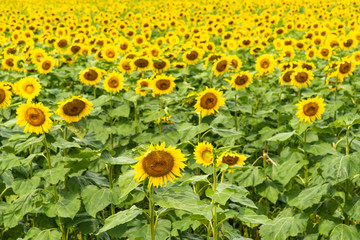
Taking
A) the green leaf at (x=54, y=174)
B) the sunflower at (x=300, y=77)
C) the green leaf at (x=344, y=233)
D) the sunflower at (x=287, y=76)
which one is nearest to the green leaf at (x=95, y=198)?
the green leaf at (x=54, y=174)

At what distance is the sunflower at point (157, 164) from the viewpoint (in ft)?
7.63

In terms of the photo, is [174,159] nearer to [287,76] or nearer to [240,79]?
[240,79]

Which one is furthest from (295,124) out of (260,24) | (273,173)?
(260,24)

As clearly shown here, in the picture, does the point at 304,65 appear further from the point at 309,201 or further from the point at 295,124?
the point at 309,201

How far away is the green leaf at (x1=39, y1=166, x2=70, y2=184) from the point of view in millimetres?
2875

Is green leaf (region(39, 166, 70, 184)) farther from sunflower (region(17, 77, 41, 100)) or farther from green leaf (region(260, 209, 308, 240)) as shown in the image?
green leaf (region(260, 209, 308, 240))

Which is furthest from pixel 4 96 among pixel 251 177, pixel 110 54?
pixel 110 54

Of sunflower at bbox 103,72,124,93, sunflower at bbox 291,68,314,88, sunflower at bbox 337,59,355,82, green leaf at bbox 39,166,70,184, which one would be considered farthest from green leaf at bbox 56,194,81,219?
sunflower at bbox 337,59,355,82

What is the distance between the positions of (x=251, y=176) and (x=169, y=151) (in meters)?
1.61

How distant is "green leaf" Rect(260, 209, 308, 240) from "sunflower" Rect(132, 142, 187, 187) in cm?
111

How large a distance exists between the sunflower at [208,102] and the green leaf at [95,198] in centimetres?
118

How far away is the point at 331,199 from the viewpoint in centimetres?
303

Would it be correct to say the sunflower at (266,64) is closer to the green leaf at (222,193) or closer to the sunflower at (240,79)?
the sunflower at (240,79)

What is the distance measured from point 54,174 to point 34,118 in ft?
1.34
